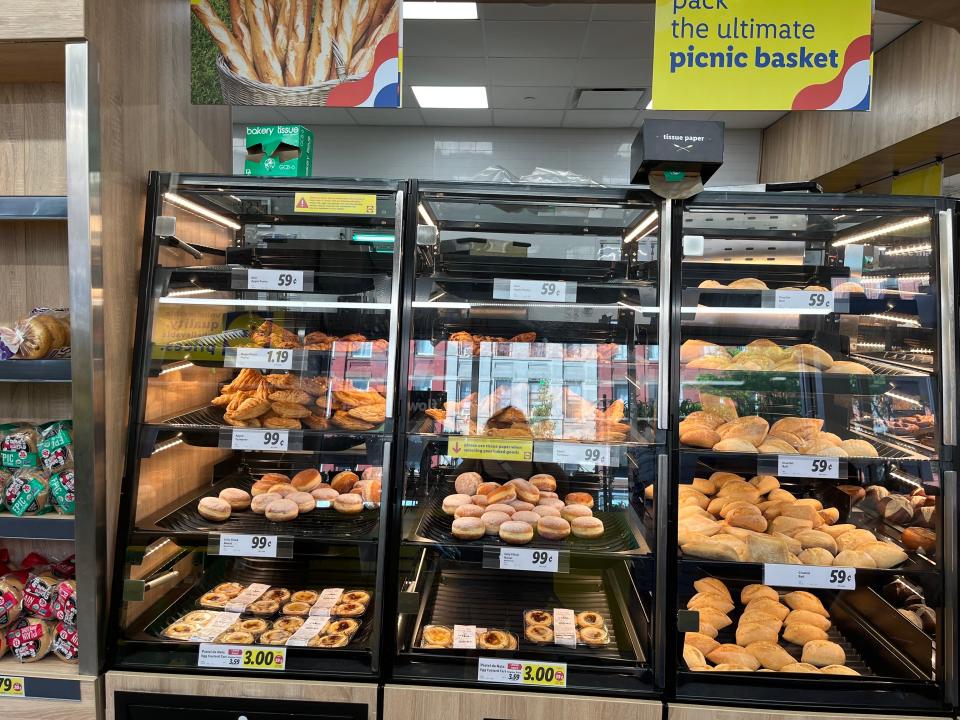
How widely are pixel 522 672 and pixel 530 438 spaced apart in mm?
723

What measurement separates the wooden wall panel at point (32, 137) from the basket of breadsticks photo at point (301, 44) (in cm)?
58

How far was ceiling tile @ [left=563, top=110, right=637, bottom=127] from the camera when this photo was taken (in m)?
7.62

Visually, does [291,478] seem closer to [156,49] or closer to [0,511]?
[0,511]

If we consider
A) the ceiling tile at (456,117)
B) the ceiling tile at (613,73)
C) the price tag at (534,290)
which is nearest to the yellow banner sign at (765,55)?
the price tag at (534,290)

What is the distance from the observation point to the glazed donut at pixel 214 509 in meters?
2.27

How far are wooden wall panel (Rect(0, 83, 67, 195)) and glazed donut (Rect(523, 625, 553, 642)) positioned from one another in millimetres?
2134

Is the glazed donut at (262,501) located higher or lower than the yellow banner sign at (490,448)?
lower

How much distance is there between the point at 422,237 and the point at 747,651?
1.68 m

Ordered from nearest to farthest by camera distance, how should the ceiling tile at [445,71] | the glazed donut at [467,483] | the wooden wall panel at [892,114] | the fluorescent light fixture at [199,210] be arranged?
the fluorescent light fixture at [199,210]
the glazed donut at [467,483]
the wooden wall panel at [892,114]
the ceiling tile at [445,71]

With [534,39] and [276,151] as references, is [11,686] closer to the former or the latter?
[276,151]

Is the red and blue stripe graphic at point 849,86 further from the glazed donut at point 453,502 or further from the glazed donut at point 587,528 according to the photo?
the glazed donut at point 453,502

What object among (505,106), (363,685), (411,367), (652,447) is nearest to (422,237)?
(411,367)

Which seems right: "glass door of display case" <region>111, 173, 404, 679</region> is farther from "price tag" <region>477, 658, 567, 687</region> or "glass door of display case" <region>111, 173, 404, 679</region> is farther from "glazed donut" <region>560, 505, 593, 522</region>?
"glazed donut" <region>560, 505, 593, 522</region>

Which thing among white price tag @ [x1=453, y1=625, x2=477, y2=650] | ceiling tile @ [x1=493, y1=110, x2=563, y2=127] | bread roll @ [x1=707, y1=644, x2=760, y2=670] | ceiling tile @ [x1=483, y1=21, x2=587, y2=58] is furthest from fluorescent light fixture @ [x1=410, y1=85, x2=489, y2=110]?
bread roll @ [x1=707, y1=644, x2=760, y2=670]
